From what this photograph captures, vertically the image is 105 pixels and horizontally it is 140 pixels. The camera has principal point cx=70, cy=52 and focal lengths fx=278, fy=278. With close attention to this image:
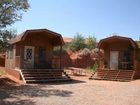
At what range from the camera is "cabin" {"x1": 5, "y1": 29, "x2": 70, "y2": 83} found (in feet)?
81.8

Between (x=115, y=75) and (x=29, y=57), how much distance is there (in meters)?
8.92

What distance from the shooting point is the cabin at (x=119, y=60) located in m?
28.3

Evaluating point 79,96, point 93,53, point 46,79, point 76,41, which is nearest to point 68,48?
point 76,41

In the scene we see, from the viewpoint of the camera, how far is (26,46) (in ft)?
91.0

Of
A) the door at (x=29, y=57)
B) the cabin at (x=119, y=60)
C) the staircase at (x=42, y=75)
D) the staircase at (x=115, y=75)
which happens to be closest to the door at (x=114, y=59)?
the cabin at (x=119, y=60)

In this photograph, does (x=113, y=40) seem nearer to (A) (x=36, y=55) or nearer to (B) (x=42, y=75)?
(A) (x=36, y=55)

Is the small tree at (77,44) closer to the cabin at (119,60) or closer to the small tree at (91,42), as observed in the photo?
the small tree at (91,42)

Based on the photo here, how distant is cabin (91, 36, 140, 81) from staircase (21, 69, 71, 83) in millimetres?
5088

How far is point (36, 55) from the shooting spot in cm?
2850

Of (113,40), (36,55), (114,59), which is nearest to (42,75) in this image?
(36,55)

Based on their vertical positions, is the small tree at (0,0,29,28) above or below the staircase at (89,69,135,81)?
above

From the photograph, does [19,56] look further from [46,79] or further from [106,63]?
[106,63]

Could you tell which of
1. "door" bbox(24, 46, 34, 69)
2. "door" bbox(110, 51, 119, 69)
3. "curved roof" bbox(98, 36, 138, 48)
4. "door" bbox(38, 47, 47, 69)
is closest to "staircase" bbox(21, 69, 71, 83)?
→ "door" bbox(38, 47, 47, 69)

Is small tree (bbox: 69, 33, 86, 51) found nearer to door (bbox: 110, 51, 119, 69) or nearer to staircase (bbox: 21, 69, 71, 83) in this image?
door (bbox: 110, 51, 119, 69)
